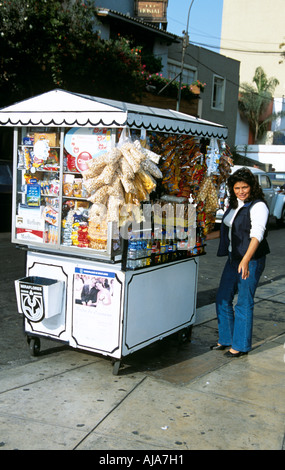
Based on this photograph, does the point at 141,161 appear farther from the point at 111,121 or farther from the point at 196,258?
the point at 196,258

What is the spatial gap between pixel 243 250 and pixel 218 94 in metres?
25.2

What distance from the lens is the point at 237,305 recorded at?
4789 millimetres

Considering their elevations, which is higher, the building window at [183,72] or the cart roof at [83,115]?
the building window at [183,72]

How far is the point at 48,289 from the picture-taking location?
4.29 meters

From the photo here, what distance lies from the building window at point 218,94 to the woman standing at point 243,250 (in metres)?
24.1

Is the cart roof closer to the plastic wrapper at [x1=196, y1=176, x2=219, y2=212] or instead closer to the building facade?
the plastic wrapper at [x1=196, y1=176, x2=219, y2=212]

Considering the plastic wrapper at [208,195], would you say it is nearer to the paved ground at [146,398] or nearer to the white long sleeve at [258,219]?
the white long sleeve at [258,219]

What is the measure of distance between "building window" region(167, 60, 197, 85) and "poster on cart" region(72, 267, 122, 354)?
1920cm

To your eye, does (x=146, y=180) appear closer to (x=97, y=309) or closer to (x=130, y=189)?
(x=130, y=189)

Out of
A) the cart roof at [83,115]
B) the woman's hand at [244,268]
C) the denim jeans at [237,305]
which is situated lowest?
the denim jeans at [237,305]

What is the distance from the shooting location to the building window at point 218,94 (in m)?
27.8

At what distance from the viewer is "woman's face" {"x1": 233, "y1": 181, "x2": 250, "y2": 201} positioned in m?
4.71

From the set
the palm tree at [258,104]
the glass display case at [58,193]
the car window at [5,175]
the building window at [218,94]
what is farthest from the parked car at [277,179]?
the palm tree at [258,104]

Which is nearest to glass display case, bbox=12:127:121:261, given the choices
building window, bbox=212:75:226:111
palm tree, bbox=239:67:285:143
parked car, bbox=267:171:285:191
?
parked car, bbox=267:171:285:191
